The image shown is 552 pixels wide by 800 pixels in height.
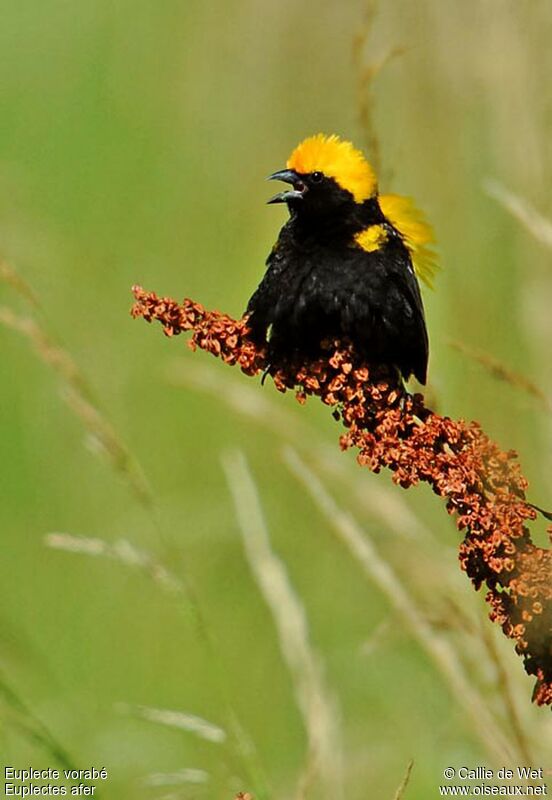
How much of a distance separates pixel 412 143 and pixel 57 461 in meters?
1.58

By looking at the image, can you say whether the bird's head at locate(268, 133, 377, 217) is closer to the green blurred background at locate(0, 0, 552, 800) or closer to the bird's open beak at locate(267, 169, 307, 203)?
the bird's open beak at locate(267, 169, 307, 203)

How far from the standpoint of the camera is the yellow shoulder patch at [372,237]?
3145 mm

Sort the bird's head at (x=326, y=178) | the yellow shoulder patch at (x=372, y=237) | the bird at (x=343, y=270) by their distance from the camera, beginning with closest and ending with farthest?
the bird at (x=343, y=270)
the yellow shoulder patch at (x=372, y=237)
the bird's head at (x=326, y=178)

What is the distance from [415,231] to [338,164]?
0.26m

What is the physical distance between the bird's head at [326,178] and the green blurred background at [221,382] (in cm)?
22

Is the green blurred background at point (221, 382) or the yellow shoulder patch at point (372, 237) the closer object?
the yellow shoulder patch at point (372, 237)

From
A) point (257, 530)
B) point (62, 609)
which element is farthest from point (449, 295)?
point (62, 609)

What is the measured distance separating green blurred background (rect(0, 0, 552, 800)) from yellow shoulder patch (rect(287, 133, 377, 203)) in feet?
0.69

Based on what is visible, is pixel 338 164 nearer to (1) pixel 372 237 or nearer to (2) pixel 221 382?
(1) pixel 372 237

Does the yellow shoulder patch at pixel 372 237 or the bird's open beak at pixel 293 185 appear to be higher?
the bird's open beak at pixel 293 185

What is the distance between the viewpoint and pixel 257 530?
11.0ft

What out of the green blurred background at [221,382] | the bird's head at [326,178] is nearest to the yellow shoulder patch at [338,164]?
the bird's head at [326,178]

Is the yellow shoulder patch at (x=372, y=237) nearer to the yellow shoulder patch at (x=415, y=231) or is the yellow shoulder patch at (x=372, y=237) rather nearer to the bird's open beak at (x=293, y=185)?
the yellow shoulder patch at (x=415, y=231)

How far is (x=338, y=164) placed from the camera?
3.35m
